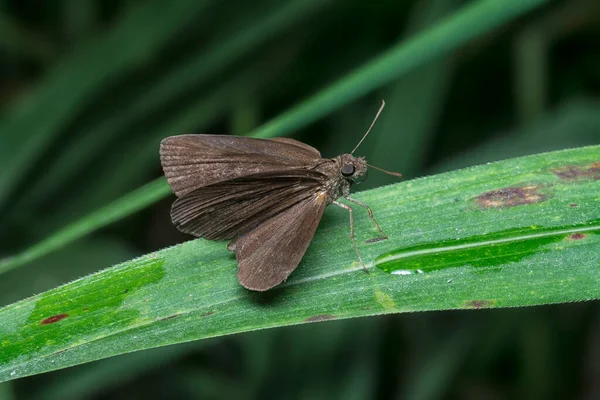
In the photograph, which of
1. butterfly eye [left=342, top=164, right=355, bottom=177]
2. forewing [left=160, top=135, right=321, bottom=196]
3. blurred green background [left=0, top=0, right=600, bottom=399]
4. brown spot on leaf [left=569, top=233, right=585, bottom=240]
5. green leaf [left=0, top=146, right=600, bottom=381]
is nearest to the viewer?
green leaf [left=0, top=146, right=600, bottom=381]

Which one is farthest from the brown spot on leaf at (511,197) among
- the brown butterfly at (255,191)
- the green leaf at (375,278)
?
the brown butterfly at (255,191)

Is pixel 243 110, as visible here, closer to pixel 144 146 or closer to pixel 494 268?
pixel 144 146

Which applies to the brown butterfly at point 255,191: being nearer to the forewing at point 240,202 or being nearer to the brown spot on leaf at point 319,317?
the forewing at point 240,202

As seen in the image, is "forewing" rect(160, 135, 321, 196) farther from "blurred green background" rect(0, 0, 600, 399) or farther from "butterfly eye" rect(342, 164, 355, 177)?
"blurred green background" rect(0, 0, 600, 399)

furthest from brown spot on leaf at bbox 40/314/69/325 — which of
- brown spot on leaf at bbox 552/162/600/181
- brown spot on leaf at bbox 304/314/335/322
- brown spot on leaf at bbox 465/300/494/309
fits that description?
brown spot on leaf at bbox 552/162/600/181

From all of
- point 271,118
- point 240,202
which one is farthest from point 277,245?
point 271,118

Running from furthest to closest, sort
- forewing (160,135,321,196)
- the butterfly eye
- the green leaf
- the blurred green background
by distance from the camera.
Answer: the blurred green background → the butterfly eye → forewing (160,135,321,196) → the green leaf

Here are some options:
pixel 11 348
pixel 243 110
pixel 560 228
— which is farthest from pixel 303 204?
pixel 243 110
